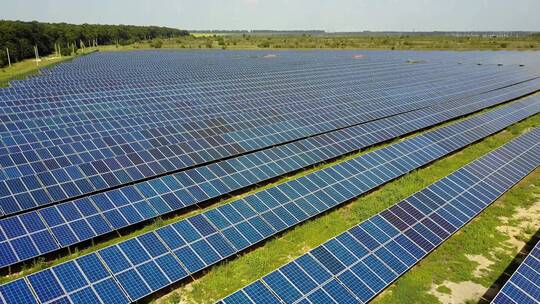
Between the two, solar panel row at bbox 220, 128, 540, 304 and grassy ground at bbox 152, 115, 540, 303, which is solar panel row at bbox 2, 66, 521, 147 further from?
solar panel row at bbox 220, 128, 540, 304

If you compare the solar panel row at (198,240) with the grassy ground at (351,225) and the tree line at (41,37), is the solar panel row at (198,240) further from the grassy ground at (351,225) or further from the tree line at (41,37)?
the tree line at (41,37)

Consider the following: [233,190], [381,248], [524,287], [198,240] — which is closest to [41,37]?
[233,190]

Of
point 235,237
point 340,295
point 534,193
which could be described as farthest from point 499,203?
point 235,237

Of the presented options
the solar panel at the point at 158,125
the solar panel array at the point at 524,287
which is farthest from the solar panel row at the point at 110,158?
the solar panel array at the point at 524,287

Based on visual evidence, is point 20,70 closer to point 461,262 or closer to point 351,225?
point 351,225

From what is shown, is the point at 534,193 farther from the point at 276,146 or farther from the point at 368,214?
the point at 276,146
